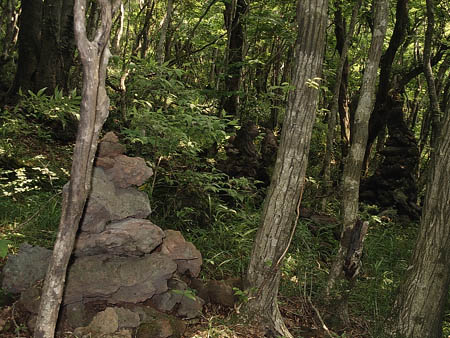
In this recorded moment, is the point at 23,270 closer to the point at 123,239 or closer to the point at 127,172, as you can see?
the point at 123,239

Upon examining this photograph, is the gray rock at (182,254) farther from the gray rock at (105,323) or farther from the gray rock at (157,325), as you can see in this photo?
the gray rock at (105,323)

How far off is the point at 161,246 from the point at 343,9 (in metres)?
7.66

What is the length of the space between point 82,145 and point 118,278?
1.67m

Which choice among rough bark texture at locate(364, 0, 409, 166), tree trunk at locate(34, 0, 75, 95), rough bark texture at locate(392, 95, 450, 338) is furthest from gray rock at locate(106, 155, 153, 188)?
rough bark texture at locate(364, 0, 409, 166)

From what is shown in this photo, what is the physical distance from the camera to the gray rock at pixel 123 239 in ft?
12.1

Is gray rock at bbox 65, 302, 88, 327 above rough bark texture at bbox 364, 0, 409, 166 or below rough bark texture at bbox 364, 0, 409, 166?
below

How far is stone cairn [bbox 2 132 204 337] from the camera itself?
3.54 metres

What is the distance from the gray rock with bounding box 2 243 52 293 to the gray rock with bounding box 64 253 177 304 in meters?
0.34

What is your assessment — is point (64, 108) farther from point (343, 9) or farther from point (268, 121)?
point (268, 121)

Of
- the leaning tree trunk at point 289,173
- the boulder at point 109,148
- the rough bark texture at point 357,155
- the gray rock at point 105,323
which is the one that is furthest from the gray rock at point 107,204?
the rough bark texture at point 357,155

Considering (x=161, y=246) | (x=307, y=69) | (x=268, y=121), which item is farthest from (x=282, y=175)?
(x=268, y=121)

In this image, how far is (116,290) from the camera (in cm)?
372

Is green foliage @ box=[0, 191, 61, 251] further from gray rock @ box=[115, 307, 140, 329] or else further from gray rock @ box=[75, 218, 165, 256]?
gray rock @ box=[115, 307, 140, 329]

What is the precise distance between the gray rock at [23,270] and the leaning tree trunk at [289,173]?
2.02 m
